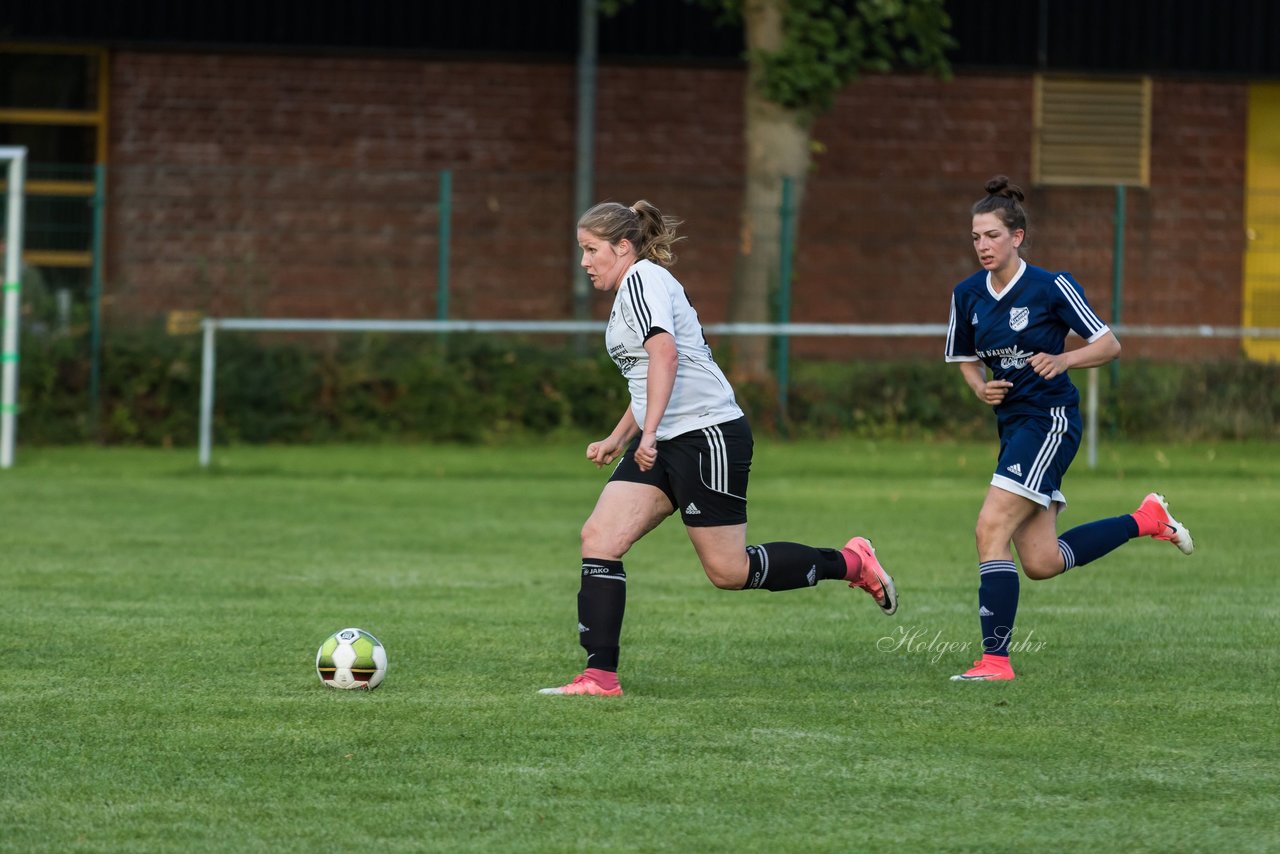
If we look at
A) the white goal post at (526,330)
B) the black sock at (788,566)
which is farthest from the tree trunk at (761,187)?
the black sock at (788,566)

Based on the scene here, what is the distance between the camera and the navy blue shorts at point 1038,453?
7230mm

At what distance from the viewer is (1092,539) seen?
7.88 meters

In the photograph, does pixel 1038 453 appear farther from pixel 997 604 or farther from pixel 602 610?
pixel 602 610

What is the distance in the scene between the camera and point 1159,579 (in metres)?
10.1

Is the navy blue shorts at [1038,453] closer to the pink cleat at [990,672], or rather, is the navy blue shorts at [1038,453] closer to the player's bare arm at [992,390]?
the player's bare arm at [992,390]

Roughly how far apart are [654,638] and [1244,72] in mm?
18481

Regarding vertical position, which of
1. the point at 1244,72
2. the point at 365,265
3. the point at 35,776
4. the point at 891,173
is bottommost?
the point at 35,776

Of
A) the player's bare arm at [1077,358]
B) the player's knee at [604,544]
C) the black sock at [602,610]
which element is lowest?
the black sock at [602,610]

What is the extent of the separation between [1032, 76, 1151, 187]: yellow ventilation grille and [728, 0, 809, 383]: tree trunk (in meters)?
5.63

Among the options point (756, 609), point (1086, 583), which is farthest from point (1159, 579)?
point (756, 609)

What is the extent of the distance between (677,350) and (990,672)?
1654mm

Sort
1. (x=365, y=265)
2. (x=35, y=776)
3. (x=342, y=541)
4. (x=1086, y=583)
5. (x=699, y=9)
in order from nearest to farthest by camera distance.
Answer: (x=35, y=776) < (x=1086, y=583) < (x=342, y=541) < (x=365, y=265) < (x=699, y=9)

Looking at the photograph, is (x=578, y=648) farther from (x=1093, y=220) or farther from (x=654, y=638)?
(x=1093, y=220)

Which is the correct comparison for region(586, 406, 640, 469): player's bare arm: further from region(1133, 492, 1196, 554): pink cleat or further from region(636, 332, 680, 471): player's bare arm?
region(1133, 492, 1196, 554): pink cleat
